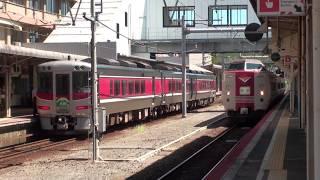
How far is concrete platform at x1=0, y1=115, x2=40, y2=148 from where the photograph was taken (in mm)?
20797

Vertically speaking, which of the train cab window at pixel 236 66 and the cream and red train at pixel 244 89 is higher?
the train cab window at pixel 236 66

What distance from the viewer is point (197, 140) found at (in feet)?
72.0

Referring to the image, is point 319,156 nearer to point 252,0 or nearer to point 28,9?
point 252,0

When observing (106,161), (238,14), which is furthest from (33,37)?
(106,161)

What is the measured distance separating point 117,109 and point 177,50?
106 feet

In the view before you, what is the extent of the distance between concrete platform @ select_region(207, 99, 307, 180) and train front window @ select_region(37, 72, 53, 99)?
7809 mm

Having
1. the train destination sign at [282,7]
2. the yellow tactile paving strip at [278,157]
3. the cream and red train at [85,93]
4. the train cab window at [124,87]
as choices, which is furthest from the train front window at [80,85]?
the train destination sign at [282,7]

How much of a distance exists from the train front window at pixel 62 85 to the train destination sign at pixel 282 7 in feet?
47.6

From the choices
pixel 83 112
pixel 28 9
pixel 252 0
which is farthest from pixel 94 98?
pixel 28 9

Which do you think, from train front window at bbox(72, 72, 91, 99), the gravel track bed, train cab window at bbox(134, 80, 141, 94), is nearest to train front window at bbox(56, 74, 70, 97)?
train front window at bbox(72, 72, 91, 99)

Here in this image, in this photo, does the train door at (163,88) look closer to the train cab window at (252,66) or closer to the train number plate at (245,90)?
the train cab window at (252,66)

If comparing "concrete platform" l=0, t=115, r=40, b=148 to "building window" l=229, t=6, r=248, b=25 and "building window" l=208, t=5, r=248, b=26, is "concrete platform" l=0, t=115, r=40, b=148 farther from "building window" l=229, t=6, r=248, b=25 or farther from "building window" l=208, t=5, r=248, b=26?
"building window" l=229, t=6, r=248, b=25

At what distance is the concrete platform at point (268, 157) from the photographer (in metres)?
11.7

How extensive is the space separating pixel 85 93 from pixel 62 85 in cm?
97
